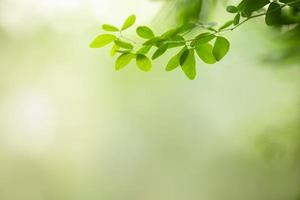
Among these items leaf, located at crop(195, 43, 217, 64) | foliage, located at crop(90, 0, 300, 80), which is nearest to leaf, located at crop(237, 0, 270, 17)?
foliage, located at crop(90, 0, 300, 80)

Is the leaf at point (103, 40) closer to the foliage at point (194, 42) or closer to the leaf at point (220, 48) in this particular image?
the foliage at point (194, 42)

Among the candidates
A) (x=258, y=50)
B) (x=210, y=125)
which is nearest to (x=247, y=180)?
(x=210, y=125)

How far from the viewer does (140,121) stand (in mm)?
926

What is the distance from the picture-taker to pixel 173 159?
907 mm

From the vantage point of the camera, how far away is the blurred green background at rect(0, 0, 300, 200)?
2.93 ft

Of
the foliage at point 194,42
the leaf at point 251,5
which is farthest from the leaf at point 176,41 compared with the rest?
the leaf at point 251,5

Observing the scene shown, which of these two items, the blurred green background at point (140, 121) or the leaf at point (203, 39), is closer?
the leaf at point (203, 39)

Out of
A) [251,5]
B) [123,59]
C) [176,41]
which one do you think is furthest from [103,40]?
[251,5]

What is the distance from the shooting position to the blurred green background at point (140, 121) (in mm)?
894

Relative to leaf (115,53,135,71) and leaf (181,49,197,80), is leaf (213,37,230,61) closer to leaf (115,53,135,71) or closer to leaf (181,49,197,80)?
leaf (181,49,197,80)

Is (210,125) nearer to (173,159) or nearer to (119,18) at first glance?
(173,159)

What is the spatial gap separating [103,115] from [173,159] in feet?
0.74

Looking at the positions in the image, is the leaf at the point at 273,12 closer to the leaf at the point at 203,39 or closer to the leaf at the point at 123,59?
the leaf at the point at 203,39

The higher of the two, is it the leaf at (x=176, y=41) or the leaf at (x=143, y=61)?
the leaf at (x=143, y=61)
